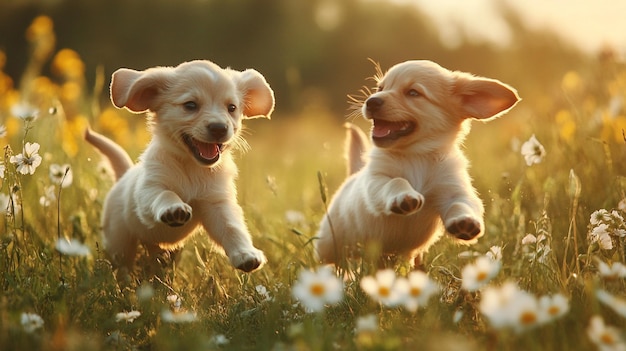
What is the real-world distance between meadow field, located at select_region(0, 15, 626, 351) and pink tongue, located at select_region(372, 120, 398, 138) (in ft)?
1.16

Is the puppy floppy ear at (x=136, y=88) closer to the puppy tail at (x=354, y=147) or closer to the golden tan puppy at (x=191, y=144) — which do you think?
the golden tan puppy at (x=191, y=144)

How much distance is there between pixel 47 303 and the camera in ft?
9.08

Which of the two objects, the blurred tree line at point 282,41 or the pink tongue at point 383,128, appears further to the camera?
the blurred tree line at point 282,41

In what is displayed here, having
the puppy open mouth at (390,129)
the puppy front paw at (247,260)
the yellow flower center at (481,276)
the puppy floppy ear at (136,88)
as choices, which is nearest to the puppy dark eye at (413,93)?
the puppy open mouth at (390,129)

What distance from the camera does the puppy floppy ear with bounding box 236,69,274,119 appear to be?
373 centimetres

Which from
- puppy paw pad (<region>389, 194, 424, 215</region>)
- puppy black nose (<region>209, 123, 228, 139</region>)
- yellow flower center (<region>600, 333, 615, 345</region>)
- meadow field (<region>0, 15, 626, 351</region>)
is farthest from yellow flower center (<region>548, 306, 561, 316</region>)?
puppy black nose (<region>209, 123, 228, 139</region>)

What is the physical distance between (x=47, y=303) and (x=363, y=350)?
1286 millimetres

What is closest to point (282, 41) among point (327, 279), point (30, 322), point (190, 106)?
point (190, 106)

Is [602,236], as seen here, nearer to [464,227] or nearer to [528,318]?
[464,227]

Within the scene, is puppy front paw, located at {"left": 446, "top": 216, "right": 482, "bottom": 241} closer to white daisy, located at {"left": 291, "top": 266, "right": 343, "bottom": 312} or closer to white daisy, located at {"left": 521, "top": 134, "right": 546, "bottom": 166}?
white daisy, located at {"left": 521, "top": 134, "right": 546, "bottom": 166}

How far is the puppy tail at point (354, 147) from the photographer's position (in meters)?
4.33

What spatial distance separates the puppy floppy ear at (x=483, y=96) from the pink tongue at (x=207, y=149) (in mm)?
1168

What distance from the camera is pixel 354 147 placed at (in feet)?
14.4

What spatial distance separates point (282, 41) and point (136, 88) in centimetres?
939
